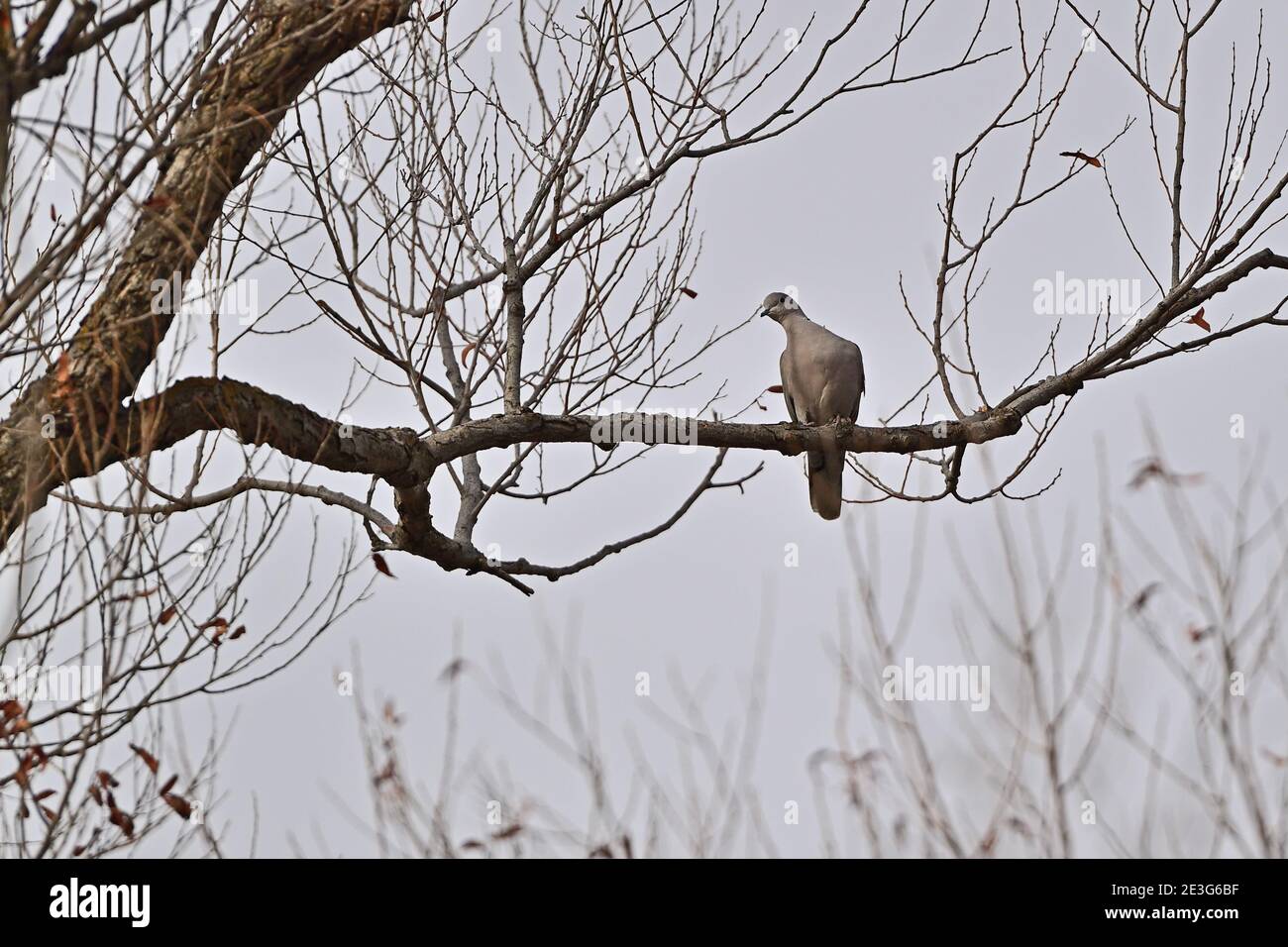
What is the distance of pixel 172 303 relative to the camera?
3311 millimetres

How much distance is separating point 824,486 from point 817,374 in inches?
25.6

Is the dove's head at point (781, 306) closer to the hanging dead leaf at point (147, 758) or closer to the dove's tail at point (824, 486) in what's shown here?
the dove's tail at point (824, 486)

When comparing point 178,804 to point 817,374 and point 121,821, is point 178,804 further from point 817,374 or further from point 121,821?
point 817,374

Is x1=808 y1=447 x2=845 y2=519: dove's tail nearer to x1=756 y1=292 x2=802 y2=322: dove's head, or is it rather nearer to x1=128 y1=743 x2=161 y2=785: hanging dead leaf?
x1=756 y1=292 x2=802 y2=322: dove's head

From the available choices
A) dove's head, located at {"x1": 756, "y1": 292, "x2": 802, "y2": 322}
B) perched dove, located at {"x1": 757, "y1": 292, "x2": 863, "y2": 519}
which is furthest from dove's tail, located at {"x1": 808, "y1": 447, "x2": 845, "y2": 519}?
dove's head, located at {"x1": 756, "y1": 292, "x2": 802, "y2": 322}

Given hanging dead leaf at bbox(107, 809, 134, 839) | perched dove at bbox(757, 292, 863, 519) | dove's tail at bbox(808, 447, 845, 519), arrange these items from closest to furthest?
hanging dead leaf at bbox(107, 809, 134, 839) → dove's tail at bbox(808, 447, 845, 519) → perched dove at bbox(757, 292, 863, 519)

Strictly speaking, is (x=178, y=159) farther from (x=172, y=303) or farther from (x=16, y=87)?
(x=16, y=87)

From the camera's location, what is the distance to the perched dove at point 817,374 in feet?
22.1

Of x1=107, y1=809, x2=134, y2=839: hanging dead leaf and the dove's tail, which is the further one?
the dove's tail

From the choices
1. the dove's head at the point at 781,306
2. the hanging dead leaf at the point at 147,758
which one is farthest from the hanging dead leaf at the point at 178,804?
the dove's head at the point at 781,306

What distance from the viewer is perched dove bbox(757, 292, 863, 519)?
22.1 ft

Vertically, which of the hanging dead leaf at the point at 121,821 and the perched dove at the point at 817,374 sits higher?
the perched dove at the point at 817,374
